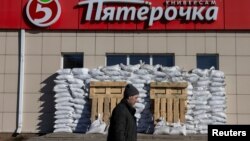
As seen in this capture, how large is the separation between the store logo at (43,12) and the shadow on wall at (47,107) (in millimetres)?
1837

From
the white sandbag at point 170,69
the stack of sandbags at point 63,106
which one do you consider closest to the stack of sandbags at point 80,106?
the stack of sandbags at point 63,106

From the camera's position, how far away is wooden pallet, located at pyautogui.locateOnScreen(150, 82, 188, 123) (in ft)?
55.5

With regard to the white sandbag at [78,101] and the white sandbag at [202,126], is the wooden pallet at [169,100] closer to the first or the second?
the white sandbag at [202,126]

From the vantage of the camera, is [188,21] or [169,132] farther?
[188,21]

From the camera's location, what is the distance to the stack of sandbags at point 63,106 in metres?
17.4

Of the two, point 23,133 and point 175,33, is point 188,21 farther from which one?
point 23,133

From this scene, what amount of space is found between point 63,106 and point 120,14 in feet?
11.8

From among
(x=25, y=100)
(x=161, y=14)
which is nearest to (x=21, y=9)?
(x=25, y=100)

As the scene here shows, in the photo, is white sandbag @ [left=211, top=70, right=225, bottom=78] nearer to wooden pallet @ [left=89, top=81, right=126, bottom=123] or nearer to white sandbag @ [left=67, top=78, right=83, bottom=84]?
wooden pallet @ [left=89, top=81, right=126, bottom=123]

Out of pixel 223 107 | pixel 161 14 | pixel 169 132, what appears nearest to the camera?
pixel 169 132

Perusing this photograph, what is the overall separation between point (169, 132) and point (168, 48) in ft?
10.9

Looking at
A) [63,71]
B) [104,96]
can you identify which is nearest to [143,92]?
[104,96]

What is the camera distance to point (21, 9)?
18.7 metres

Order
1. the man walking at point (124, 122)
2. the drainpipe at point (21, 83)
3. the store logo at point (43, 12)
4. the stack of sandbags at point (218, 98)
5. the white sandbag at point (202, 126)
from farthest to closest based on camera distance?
the store logo at point (43, 12)
the drainpipe at point (21, 83)
the stack of sandbags at point (218, 98)
the white sandbag at point (202, 126)
the man walking at point (124, 122)
